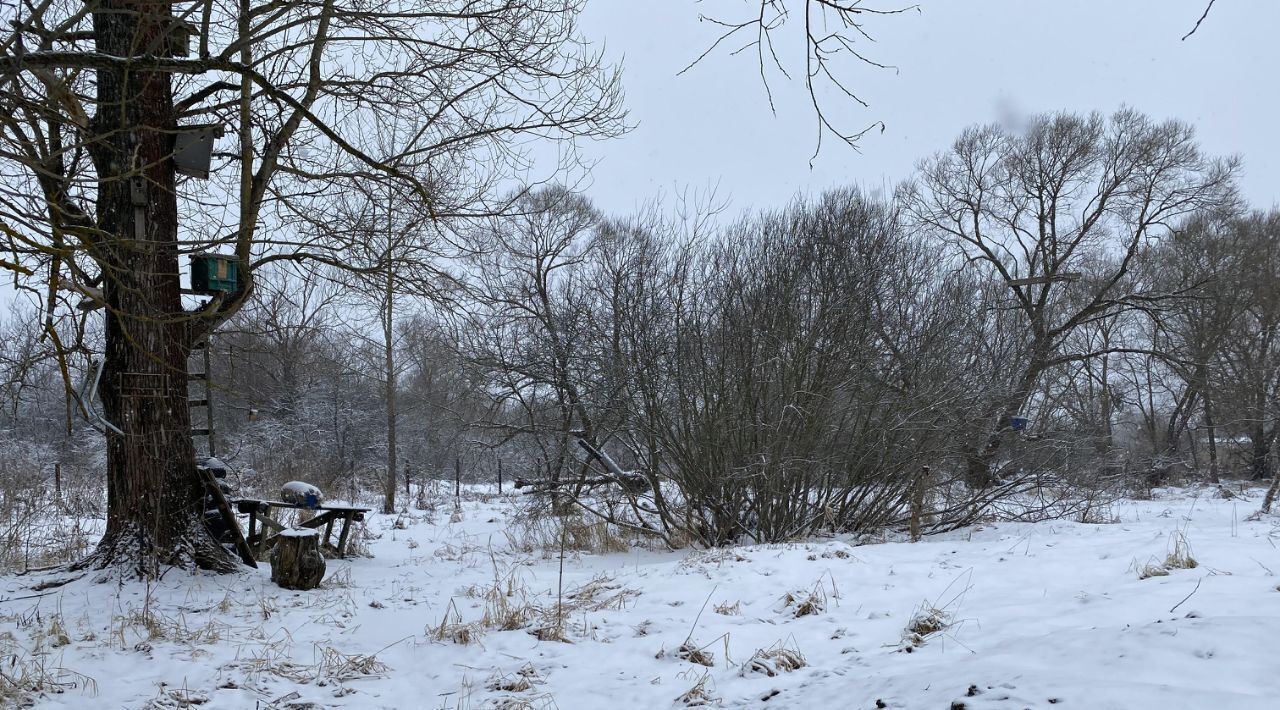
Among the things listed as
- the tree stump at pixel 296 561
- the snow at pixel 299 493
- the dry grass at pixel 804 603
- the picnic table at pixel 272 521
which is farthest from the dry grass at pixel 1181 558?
the snow at pixel 299 493

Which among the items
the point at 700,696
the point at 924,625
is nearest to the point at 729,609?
the point at 924,625

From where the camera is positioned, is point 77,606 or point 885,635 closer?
point 885,635

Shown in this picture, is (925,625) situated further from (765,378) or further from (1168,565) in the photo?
(765,378)

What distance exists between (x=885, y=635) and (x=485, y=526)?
936cm

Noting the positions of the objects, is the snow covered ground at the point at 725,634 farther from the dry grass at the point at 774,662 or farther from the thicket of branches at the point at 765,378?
the thicket of branches at the point at 765,378

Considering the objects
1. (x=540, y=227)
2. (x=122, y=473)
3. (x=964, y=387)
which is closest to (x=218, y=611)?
(x=122, y=473)

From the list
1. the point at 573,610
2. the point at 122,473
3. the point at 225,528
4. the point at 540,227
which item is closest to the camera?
the point at 573,610

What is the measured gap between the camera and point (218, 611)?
5496 millimetres

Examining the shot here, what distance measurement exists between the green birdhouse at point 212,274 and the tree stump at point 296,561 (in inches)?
86.7

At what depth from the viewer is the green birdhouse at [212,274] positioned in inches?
261

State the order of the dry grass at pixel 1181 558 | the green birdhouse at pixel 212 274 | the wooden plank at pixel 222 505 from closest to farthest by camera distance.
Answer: the dry grass at pixel 1181 558 → the green birdhouse at pixel 212 274 → the wooden plank at pixel 222 505

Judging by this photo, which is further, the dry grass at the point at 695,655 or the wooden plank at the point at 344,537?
the wooden plank at the point at 344,537

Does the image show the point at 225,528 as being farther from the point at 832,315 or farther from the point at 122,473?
the point at 832,315

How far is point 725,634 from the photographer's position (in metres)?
4.29
